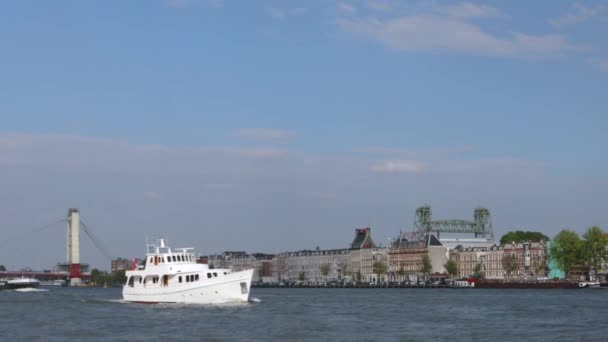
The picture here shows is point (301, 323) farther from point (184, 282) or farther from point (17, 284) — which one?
point (17, 284)

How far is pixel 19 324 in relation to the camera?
7662 centimetres

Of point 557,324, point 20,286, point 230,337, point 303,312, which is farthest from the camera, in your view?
point 20,286

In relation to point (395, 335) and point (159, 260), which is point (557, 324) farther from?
point (159, 260)

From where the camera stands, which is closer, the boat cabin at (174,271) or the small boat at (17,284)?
the boat cabin at (174,271)

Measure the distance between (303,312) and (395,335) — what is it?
84.9ft

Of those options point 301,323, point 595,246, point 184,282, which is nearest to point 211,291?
point 184,282

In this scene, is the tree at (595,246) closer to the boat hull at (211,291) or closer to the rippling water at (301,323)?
the rippling water at (301,323)

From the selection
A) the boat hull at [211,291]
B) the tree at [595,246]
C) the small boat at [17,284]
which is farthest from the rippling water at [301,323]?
the tree at [595,246]

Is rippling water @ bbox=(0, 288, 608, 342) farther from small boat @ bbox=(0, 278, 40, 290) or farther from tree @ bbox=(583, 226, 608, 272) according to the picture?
tree @ bbox=(583, 226, 608, 272)

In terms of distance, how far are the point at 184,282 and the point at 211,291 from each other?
306cm

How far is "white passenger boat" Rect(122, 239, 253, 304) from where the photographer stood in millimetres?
89812

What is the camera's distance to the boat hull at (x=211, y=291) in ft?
294

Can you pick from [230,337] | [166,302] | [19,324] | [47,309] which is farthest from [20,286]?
[230,337]

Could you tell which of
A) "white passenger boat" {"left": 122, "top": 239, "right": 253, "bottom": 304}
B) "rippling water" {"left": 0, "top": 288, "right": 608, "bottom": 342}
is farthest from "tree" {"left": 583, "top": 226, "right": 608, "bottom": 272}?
"white passenger boat" {"left": 122, "top": 239, "right": 253, "bottom": 304}
